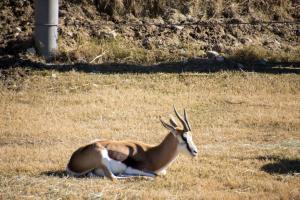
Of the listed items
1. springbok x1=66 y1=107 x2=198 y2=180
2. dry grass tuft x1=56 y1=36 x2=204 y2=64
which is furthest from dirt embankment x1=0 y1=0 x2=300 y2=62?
springbok x1=66 y1=107 x2=198 y2=180

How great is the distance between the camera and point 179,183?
10.1 meters

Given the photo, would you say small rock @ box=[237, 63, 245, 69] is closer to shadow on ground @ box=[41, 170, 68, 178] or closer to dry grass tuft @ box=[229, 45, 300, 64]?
dry grass tuft @ box=[229, 45, 300, 64]

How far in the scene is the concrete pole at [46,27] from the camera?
19594 mm

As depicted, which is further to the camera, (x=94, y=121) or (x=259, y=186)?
(x=94, y=121)

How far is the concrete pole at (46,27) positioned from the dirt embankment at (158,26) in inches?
16.4

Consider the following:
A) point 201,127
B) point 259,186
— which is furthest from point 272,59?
point 259,186

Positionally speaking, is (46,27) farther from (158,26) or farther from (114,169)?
(114,169)

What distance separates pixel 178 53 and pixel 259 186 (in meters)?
11.6

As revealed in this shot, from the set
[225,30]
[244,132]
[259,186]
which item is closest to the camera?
[259,186]

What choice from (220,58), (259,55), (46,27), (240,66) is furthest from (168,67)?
(46,27)

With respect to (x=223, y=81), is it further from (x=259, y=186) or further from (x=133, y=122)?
(x=259, y=186)

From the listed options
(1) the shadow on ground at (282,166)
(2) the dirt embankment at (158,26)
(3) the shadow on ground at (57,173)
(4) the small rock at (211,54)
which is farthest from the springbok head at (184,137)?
(4) the small rock at (211,54)

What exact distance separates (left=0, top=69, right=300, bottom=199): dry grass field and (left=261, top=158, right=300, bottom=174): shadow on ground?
0.02 meters

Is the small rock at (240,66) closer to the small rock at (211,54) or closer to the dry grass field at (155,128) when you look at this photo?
the dry grass field at (155,128)
